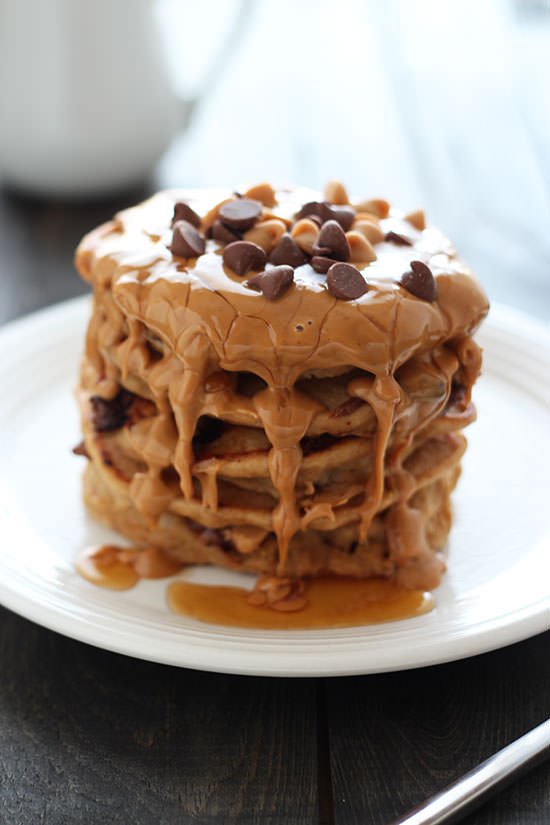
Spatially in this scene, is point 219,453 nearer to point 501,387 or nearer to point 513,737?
point 513,737

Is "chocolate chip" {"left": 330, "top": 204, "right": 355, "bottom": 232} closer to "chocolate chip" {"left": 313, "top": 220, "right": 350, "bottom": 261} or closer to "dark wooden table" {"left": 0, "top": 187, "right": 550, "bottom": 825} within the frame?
"chocolate chip" {"left": 313, "top": 220, "right": 350, "bottom": 261}

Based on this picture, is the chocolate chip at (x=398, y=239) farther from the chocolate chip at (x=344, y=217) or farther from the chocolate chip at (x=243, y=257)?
the chocolate chip at (x=243, y=257)

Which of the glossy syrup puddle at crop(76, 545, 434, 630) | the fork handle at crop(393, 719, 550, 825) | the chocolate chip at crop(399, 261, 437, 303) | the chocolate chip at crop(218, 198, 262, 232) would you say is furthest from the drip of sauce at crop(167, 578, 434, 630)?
the chocolate chip at crop(218, 198, 262, 232)

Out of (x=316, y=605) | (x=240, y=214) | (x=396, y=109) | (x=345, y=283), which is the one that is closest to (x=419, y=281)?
(x=345, y=283)

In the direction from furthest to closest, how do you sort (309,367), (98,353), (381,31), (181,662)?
(381,31) → (98,353) → (309,367) → (181,662)

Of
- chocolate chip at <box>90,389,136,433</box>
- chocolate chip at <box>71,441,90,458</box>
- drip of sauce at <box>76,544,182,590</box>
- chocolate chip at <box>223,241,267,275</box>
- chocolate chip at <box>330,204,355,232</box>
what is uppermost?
chocolate chip at <box>330,204,355,232</box>

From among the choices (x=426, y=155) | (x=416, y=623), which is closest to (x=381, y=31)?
(x=426, y=155)
